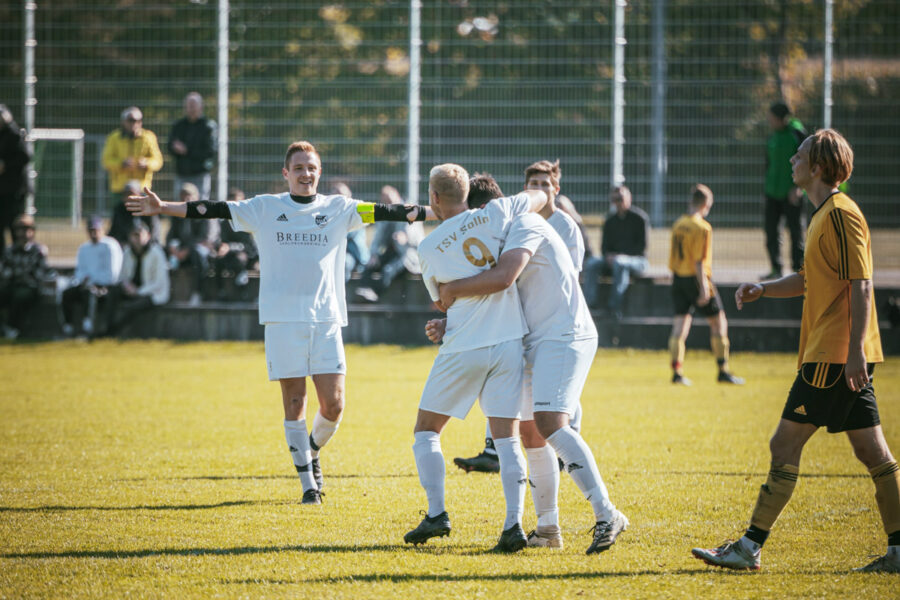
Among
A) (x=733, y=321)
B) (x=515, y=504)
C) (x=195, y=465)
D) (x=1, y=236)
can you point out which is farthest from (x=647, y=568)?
(x=1, y=236)

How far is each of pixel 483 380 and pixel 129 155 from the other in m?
13.4

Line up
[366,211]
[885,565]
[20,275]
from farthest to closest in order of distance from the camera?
[20,275], [366,211], [885,565]

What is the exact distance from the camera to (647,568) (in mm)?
5527

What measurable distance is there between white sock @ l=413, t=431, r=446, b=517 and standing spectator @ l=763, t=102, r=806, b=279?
11382 millimetres

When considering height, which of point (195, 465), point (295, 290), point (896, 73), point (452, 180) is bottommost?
point (195, 465)

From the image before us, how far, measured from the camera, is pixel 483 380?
580 cm

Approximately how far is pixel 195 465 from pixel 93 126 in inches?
484

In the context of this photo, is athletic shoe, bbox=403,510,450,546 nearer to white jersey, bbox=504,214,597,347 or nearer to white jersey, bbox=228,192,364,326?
white jersey, bbox=504,214,597,347

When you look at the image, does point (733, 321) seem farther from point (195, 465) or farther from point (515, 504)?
point (515, 504)

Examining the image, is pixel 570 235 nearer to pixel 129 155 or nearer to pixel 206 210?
pixel 206 210

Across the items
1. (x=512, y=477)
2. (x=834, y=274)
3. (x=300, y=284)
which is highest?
(x=834, y=274)

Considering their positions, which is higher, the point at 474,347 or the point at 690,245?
the point at 690,245

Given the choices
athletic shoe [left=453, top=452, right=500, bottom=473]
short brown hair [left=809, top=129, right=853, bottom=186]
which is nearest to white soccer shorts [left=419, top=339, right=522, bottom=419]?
short brown hair [left=809, top=129, right=853, bottom=186]

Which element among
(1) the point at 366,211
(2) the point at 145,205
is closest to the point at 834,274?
(1) the point at 366,211
